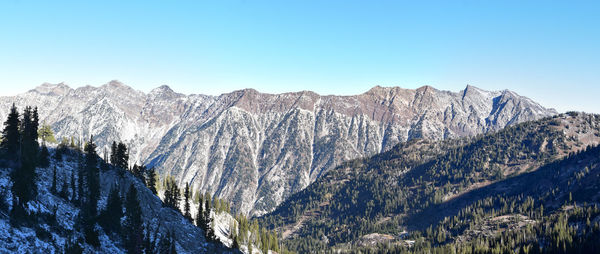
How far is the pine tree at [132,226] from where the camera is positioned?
10079 cm

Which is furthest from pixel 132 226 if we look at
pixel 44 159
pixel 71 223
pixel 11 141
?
pixel 11 141

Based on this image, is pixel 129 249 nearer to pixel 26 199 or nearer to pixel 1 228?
Result: pixel 26 199

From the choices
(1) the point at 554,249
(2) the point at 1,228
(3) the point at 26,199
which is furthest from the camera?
(1) the point at 554,249

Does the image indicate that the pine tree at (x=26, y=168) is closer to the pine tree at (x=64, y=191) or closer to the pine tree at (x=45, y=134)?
the pine tree at (x=64, y=191)

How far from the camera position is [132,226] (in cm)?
10838

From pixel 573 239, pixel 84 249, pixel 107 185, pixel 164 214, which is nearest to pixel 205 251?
pixel 164 214

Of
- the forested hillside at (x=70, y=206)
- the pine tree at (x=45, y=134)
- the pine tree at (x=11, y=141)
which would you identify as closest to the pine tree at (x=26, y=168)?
the forested hillside at (x=70, y=206)

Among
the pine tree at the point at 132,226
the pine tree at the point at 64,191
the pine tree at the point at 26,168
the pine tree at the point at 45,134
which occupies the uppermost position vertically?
the pine tree at the point at 45,134

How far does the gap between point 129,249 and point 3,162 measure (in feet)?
110

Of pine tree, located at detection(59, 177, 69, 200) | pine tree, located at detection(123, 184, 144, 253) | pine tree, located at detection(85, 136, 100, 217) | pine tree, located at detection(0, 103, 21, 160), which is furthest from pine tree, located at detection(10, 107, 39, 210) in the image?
pine tree, located at detection(123, 184, 144, 253)

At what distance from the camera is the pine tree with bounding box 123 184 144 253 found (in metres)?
101

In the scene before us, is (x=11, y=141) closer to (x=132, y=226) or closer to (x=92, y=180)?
(x=92, y=180)

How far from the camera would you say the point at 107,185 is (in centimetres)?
12094

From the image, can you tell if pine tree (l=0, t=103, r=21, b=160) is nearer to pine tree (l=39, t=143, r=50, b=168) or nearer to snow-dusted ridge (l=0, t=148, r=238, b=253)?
pine tree (l=39, t=143, r=50, b=168)
